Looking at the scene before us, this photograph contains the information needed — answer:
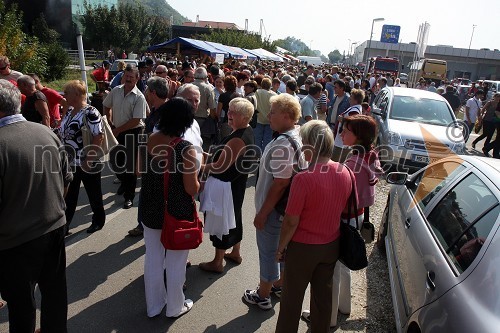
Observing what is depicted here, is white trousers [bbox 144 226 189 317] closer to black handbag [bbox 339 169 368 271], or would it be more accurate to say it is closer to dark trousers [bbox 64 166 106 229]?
black handbag [bbox 339 169 368 271]

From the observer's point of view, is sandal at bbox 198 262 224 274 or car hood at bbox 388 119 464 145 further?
car hood at bbox 388 119 464 145

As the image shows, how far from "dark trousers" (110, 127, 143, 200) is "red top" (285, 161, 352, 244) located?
352 cm

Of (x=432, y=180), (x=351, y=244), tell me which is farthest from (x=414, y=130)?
(x=351, y=244)

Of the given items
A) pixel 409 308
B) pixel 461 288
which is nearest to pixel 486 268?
pixel 461 288

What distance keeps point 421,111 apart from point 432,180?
6174 millimetres

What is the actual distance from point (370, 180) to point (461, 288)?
55.5 inches

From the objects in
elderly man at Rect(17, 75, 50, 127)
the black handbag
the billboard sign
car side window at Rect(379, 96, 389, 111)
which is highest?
the billboard sign

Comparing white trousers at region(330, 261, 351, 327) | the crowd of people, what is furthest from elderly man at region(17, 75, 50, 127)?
white trousers at region(330, 261, 351, 327)

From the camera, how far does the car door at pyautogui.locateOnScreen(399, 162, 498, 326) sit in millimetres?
2264

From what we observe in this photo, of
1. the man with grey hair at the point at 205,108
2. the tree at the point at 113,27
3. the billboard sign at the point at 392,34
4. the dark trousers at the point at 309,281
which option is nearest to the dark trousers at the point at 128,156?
the man with grey hair at the point at 205,108

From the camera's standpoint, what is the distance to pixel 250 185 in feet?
23.0

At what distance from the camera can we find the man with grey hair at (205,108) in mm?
6691

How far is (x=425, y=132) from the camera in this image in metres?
8.17

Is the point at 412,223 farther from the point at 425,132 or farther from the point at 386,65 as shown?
the point at 386,65
